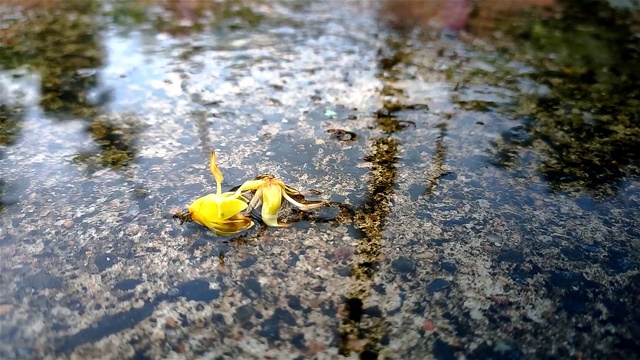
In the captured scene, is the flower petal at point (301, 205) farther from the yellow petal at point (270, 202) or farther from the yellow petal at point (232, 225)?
the yellow petal at point (232, 225)

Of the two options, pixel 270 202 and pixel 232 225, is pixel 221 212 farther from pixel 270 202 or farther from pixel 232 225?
pixel 270 202

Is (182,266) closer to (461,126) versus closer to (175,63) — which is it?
(461,126)

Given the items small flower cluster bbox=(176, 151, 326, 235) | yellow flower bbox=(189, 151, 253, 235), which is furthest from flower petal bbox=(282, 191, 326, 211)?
yellow flower bbox=(189, 151, 253, 235)

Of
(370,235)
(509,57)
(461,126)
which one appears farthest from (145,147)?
(509,57)

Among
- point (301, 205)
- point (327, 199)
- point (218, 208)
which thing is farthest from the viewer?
point (327, 199)

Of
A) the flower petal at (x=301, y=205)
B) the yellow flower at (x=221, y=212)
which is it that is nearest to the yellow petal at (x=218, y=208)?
the yellow flower at (x=221, y=212)

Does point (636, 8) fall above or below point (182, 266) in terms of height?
above

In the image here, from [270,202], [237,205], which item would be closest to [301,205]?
[270,202]
